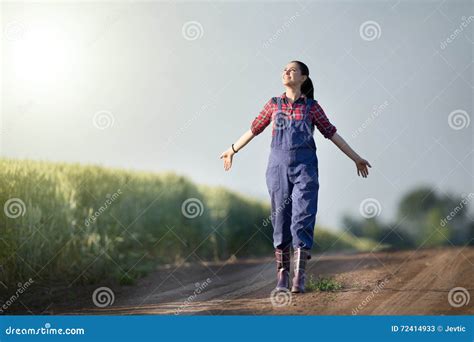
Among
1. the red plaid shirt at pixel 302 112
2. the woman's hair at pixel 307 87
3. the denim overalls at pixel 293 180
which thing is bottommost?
the denim overalls at pixel 293 180

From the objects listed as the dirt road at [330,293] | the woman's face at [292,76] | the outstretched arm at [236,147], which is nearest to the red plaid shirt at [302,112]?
the woman's face at [292,76]

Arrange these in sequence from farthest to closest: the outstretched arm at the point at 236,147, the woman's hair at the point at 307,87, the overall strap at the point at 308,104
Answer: the outstretched arm at the point at 236,147 → the woman's hair at the point at 307,87 → the overall strap at the point at 308,104

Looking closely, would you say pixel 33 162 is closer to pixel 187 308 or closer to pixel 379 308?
pixel 187 308

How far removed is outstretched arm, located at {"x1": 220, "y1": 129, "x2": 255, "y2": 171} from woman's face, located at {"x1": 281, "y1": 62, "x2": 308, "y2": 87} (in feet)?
1.85

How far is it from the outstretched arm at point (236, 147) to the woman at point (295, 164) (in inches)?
4.7

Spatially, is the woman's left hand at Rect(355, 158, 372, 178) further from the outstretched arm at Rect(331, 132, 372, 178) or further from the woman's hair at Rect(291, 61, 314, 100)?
the woman's hair at Rect(291, 61, 314, 100)

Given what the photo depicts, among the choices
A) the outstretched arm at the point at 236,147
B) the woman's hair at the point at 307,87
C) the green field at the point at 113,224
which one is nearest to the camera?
the woman's hair at the point at 307,87

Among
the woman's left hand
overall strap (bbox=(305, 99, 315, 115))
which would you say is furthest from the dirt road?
overall strap (bbox=(305, 99, 315, 115))

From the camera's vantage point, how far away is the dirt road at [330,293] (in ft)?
17.3

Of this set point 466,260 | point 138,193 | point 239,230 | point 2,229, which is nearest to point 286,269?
point 466,260

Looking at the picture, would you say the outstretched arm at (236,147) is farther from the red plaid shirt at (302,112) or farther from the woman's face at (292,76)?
the woman's face at (292,76)

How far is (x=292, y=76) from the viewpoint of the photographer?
5324 mm

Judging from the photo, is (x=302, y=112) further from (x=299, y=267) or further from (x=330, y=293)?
(x=330, y=293)

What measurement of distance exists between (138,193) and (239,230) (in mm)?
1890
